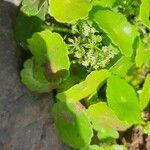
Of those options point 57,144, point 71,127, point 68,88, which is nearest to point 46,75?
point 68,88

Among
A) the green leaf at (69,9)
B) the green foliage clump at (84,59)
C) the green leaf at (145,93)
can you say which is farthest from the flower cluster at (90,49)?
the green leaf at (145,93)

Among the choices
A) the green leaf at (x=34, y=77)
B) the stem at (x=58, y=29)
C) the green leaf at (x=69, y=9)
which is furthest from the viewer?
the stem at (x=58, y=29)

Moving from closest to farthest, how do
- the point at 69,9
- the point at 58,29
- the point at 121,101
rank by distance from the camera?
the point at 69,9 < the point at 121,101 < the point at 58,29

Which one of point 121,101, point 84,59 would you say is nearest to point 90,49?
point 84,59

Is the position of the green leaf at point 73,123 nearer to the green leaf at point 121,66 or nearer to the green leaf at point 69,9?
the green leaf at point 121,66

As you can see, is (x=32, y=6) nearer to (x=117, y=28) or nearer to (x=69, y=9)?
(x=69, y=9)

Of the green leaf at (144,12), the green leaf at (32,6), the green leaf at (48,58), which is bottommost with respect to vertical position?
the green leaf at (48,58)

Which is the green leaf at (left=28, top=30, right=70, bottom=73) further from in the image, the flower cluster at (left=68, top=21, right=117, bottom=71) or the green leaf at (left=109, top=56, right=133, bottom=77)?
the green leaf at (left=109, top=56, right=133, bottom=77)
